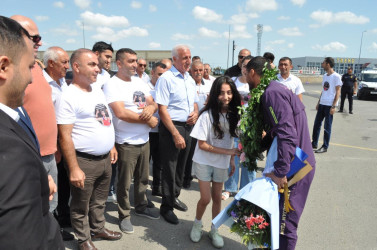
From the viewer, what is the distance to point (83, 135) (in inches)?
104

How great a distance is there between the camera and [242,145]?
2.61m

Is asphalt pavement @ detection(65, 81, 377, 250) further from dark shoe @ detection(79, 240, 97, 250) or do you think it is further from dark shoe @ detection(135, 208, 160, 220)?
dark shoe @ detection(79, 240, 97, 250)

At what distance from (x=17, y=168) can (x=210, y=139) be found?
2.28 meters

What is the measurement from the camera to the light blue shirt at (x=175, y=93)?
135 inches

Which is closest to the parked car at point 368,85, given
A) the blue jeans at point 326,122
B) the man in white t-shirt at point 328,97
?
the man in white t-shirt at point 328,97

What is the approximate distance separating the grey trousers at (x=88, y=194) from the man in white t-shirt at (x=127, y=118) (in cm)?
31

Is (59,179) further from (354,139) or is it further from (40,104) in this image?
(354,139)

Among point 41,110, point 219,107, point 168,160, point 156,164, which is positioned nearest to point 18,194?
point 41,110

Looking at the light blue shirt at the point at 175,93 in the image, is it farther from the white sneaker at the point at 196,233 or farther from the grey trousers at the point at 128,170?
the white sneaker at the point at 196,233

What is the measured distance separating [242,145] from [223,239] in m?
1.31

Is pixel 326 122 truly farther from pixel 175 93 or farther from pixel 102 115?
pixel 102 115

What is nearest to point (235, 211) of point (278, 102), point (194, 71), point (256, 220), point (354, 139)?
point (256, 220)

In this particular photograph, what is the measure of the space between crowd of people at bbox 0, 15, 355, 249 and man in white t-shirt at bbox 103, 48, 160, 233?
0.01 metres

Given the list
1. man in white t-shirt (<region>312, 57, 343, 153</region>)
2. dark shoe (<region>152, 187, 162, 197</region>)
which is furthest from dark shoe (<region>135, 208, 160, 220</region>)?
man in white t-shirt (<region>312, 57, 343, 153</region>)
